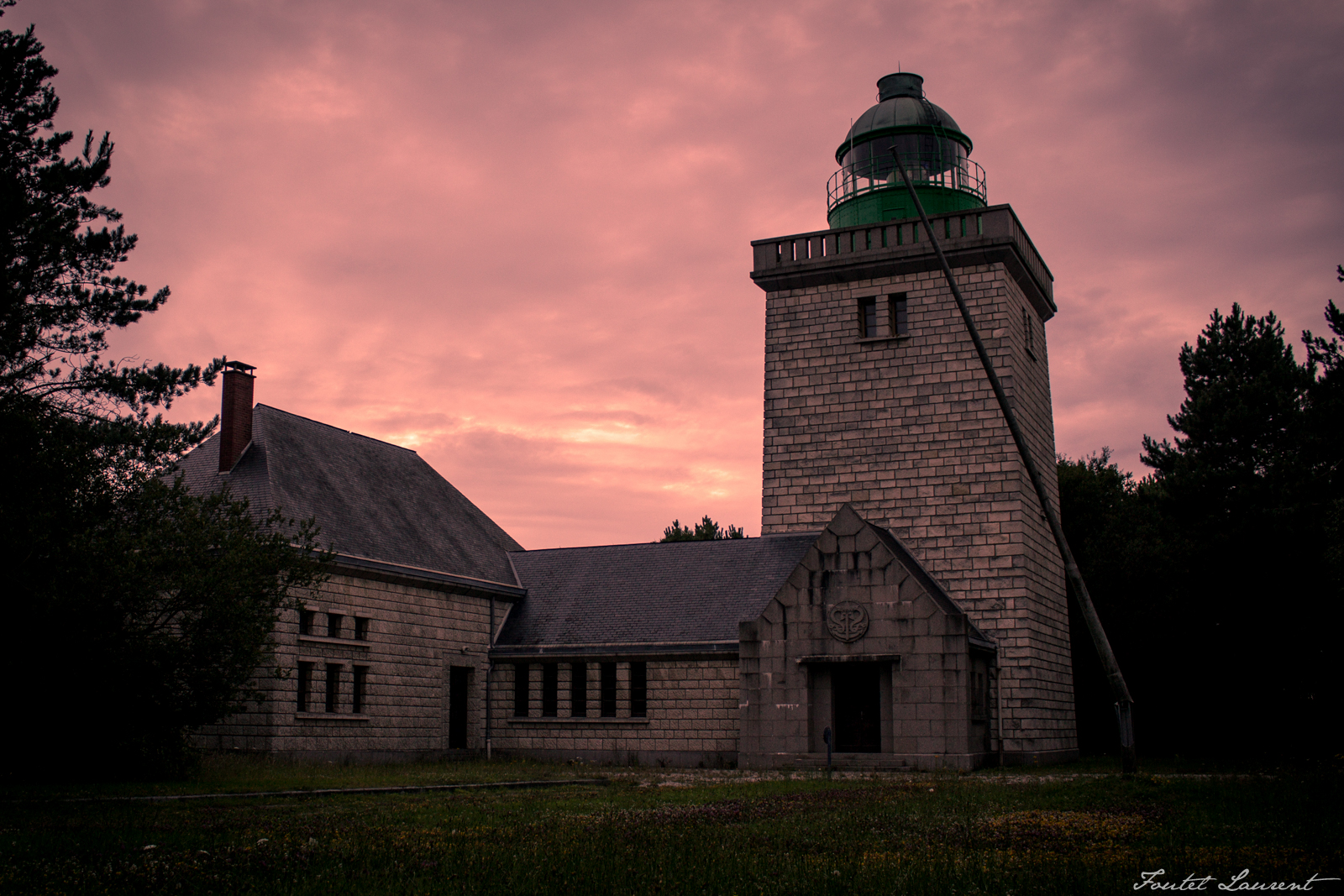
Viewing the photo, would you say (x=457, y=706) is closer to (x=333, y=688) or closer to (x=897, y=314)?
(x=333, y=688)

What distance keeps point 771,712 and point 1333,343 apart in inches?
642

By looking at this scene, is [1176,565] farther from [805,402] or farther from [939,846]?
[939,846]

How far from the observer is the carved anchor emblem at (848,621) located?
2630cm

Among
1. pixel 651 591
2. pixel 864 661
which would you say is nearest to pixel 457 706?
pixel 651 591

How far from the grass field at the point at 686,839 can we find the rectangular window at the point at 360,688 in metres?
10.4

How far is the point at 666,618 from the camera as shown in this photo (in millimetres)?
31078

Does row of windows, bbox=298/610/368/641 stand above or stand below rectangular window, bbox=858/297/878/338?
below

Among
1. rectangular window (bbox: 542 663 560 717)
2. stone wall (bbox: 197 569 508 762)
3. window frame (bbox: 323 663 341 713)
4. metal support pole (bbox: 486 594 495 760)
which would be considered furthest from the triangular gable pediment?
window frame (bbox: 323 663 341 713)

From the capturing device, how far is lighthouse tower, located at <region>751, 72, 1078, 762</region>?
29.5 meters

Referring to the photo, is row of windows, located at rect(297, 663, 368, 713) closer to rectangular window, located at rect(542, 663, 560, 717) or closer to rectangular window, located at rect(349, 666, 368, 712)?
rectangular window, located at rect(349, 666, 368, 712)

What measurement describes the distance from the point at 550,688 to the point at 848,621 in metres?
9.72

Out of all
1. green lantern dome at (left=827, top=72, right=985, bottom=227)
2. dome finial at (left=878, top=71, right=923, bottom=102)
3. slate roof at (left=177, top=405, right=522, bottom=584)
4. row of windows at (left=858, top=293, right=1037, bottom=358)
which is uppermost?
dome finial at (left=878, top=71, right=923, bottom=102)

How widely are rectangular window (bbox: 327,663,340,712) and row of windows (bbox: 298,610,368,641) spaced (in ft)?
2.62

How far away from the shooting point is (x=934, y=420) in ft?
100
